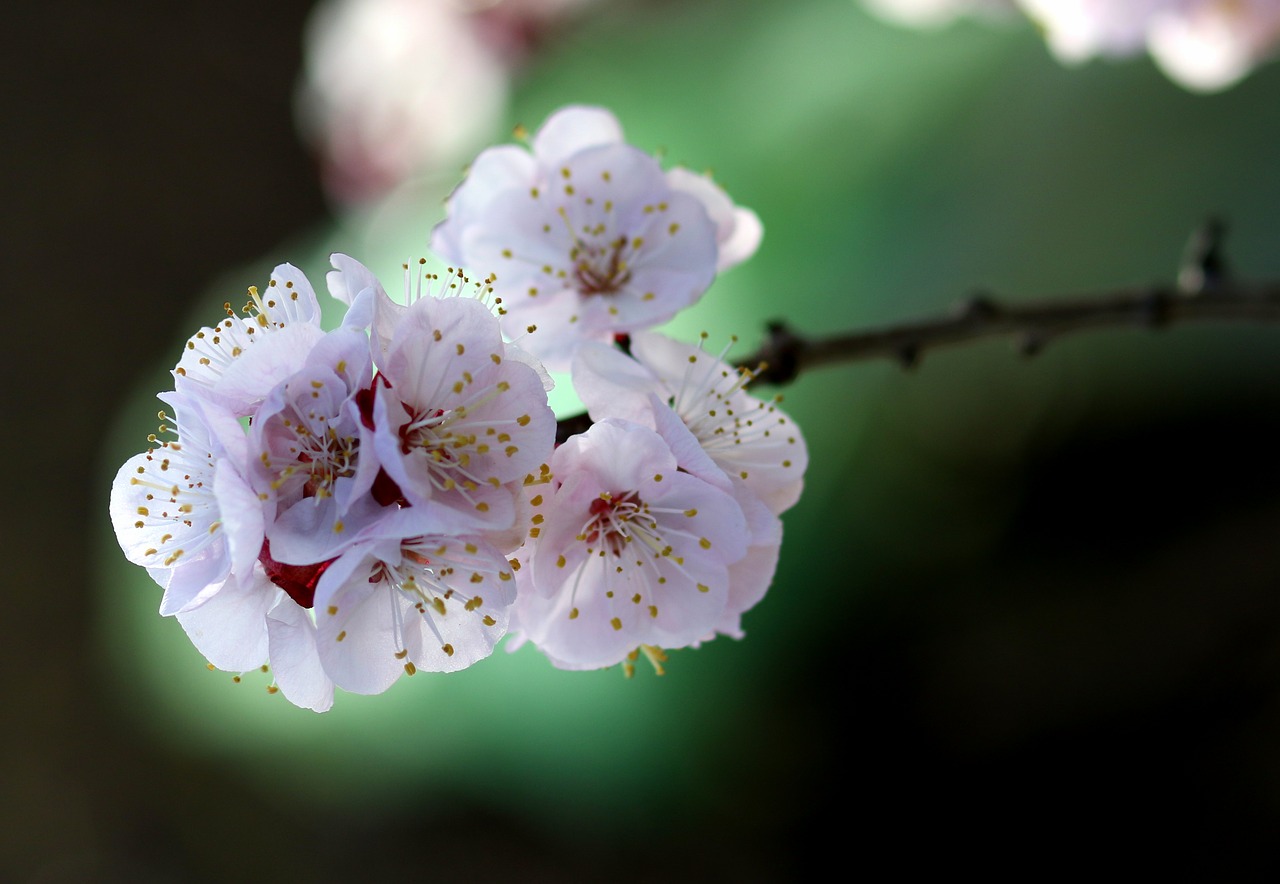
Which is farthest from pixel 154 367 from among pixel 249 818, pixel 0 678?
pixel 249 818

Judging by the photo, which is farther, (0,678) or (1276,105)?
(0,678)

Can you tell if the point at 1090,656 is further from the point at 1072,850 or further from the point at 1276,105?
the point at 1276,105

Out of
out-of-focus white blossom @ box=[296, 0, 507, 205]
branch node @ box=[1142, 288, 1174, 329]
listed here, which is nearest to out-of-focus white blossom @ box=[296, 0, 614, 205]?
out-of-focus white blossom @ box=[296, 0, 507, 205]

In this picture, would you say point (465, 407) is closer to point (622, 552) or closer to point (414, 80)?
point (622, 552)

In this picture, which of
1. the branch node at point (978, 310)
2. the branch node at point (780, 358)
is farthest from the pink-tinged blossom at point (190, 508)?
the branch node at point (978, 310)

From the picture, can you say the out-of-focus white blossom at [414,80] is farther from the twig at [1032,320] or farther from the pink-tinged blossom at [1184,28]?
the twig at [1032,320]

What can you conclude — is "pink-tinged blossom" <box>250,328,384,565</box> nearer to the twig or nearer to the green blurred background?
the twig

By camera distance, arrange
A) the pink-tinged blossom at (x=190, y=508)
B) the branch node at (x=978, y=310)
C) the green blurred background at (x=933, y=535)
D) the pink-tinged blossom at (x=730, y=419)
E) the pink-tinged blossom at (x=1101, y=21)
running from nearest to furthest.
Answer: the pink-tinged blossom at (x=190, y=508) → the pink-tinged blossom at (x=730, y=419) → the branch node at (x=978, y=310) → the pink-tinged blossom at (x=1101, y=21) → the green blurred background at (x=933, y=535)
